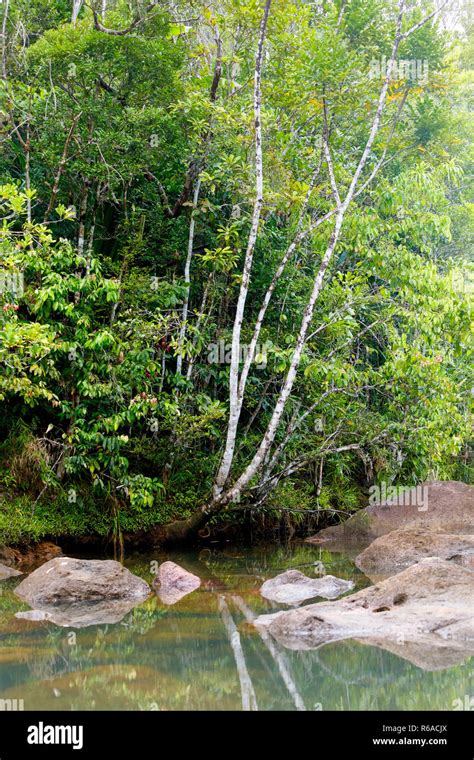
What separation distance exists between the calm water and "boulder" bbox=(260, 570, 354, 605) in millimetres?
594

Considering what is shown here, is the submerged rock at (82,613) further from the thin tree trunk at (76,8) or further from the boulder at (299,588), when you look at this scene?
the thin tree trunk at (76,8)

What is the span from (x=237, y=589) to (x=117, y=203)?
550 cm


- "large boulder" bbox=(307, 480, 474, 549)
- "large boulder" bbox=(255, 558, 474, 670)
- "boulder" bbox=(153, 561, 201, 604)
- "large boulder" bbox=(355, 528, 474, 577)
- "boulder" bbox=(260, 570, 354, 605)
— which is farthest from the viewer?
"large boulder" bbox=(307, 480, 474, 549)

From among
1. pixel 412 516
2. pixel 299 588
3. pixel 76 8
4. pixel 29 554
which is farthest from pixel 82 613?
pixel 76 8

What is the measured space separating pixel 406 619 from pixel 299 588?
6.22ft

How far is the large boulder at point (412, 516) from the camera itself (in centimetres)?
1038

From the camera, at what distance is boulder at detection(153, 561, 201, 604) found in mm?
6953

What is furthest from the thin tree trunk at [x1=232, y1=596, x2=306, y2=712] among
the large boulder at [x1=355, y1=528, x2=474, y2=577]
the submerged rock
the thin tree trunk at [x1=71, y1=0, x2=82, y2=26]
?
the thin tree trunk at [x1=71, y1=0, x2=82, y2=26]

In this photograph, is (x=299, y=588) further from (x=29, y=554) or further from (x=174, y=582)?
(x=29, y=554)

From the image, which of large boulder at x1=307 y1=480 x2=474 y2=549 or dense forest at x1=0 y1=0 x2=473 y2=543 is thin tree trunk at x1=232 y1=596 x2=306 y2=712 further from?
large boulder at x1=307 y1=480 x2=474 y2=549

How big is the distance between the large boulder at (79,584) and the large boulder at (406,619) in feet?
5.15

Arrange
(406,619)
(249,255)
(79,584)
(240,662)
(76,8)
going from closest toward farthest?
(240,662)
(406,619)
(79,584)
(249,255)
(76,8)

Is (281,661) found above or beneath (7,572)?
above

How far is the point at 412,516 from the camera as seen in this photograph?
1052cm
